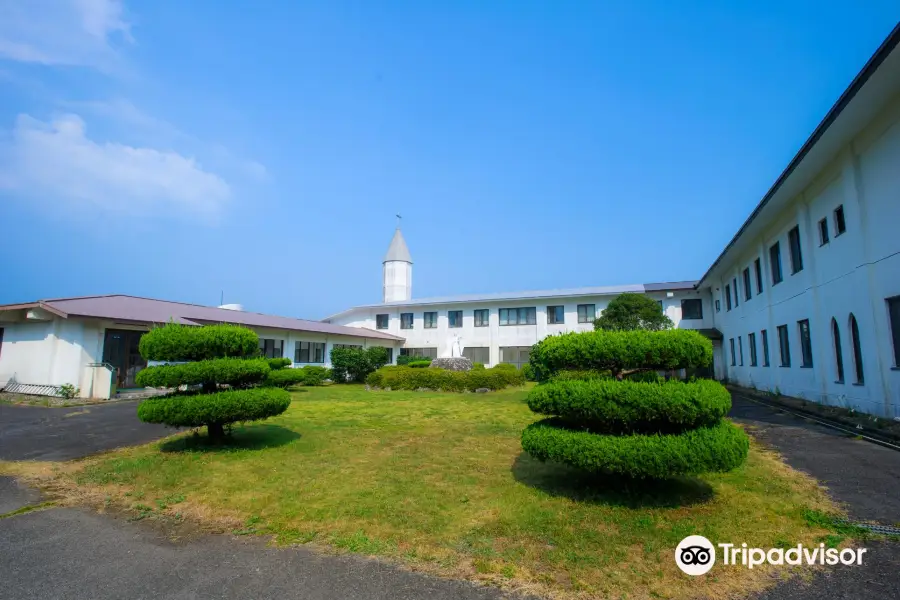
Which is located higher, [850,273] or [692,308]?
[692,308]

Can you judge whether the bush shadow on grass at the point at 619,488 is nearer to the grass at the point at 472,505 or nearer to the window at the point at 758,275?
the grass at the point at 472,505

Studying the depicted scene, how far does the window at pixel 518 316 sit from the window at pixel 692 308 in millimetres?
10144

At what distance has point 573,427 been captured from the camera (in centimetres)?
548

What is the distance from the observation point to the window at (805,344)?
14.2 metres

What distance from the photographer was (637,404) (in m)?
4.83

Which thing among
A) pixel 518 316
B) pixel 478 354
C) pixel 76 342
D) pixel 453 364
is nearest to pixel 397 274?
pixel 478 354

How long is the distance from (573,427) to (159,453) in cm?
735

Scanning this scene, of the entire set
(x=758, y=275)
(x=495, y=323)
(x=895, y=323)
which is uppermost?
(x=758, y=275)

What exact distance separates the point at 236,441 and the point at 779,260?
61.3 ft

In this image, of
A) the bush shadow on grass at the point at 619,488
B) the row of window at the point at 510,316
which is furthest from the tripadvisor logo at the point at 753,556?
the row of window at the point at 510,316

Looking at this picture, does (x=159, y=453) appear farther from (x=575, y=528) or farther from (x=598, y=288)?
(x=598, y=288)

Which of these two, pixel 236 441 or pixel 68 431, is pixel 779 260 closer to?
pixel 236 441

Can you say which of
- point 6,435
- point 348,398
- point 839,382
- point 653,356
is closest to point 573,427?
point 653,356

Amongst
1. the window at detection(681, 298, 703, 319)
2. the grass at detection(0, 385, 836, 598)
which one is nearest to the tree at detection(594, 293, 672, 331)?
the window at detection(681, 298, 703, 319)
